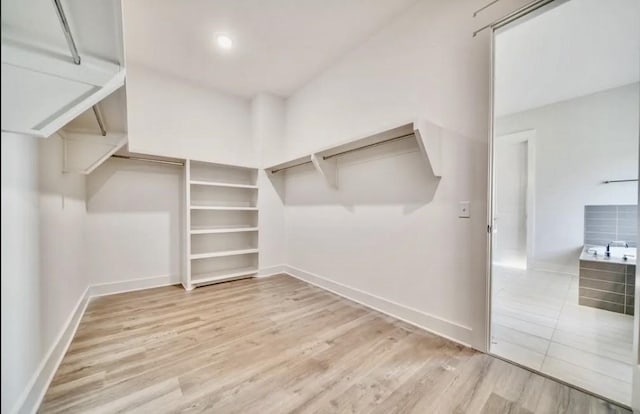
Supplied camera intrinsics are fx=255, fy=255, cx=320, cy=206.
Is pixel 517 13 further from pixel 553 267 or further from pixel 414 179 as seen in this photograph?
pixel 553 267

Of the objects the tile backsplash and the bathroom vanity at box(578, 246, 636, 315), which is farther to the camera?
the tile backsplash

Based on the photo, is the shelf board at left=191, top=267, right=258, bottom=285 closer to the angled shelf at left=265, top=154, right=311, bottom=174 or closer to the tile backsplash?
the angled shelf at left=265, top=154, right=311, bottom=174

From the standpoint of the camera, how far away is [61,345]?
1650 millimetres

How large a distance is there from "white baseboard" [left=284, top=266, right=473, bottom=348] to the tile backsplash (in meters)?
3.19

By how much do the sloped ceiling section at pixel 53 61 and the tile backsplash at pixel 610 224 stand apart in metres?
5.16

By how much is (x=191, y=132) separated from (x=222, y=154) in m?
0.46

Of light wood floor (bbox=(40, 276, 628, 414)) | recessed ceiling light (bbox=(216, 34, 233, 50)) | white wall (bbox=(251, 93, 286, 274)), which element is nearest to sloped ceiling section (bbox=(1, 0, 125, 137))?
light wood floor (bbox=(40, 276, 628, 414))

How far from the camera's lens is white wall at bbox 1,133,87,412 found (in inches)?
42.4

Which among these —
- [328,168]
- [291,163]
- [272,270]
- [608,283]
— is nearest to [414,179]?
[328,168]

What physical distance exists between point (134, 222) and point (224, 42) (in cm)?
222

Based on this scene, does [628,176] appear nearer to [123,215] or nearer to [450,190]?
[450,190]

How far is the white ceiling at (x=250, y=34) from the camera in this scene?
2.17m

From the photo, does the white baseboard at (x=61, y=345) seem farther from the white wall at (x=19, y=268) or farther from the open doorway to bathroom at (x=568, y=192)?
the open doorway to bathroom at (x=568, y=192)

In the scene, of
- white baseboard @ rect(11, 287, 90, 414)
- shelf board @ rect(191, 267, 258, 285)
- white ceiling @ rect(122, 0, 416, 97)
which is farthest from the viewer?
shelf board @ rect(191, 267, 258, 285)
